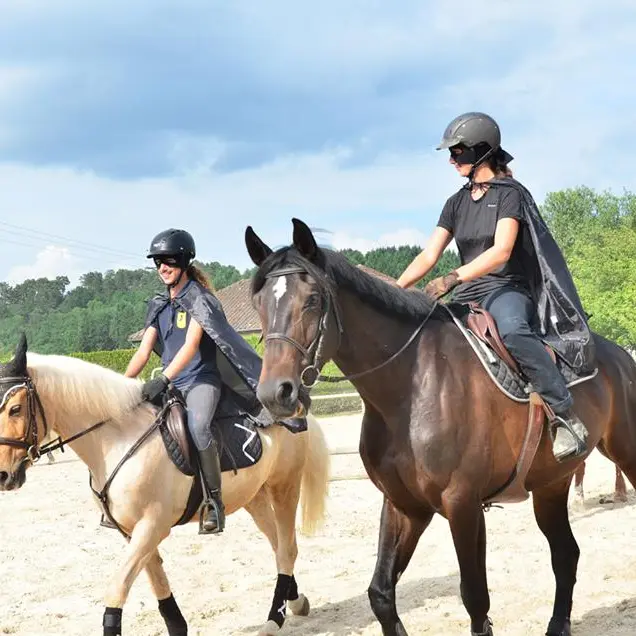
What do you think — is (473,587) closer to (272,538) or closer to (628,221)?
(272,538)

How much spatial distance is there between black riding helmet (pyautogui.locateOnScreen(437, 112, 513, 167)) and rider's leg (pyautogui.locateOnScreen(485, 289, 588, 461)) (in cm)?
83

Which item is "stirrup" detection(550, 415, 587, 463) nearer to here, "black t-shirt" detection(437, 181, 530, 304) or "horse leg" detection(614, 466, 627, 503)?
"black t-shirt" detection(437, 181, 530, 304)

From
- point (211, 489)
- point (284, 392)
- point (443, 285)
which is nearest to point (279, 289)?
point (284, 392)

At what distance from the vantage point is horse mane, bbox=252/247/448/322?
152 inches

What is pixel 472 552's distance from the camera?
427 centimetres

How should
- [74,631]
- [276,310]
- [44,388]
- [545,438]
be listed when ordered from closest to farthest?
[276,310] → [545,438] → [44,388] → [74,631]

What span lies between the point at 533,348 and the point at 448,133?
4.38ft

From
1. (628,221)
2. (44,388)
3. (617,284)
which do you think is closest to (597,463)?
(44,388)

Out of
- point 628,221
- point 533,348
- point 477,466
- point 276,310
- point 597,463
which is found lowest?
point 597,463

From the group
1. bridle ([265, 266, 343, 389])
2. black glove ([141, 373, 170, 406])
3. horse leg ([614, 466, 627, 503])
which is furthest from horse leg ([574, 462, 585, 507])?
bridle ([265, 266, 343, 389])

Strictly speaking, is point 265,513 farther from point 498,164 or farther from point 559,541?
point 498,164

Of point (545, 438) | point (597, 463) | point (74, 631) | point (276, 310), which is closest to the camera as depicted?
point (276, 310)

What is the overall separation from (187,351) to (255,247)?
6.28ft

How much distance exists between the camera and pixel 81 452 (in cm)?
549
